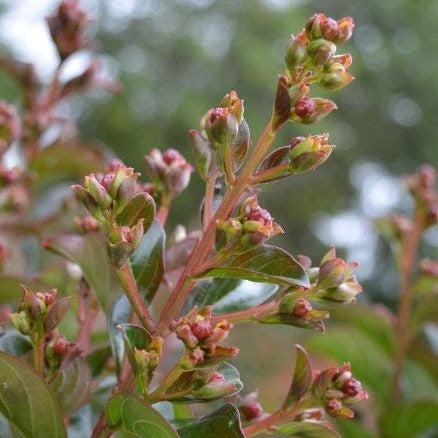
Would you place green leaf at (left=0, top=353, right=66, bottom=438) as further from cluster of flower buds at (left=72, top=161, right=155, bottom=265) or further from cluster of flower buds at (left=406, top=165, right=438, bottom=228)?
cluster of flower buds at (left=406, top=165, right=438, bottom=228)

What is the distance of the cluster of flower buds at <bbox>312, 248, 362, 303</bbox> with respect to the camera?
0.56 m

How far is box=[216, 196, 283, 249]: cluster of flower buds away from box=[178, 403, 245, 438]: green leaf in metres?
0.10

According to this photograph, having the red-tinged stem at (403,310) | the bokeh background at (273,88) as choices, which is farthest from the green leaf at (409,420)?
the bokeh background at (273,88)

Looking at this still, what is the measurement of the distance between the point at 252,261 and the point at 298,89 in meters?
0.12

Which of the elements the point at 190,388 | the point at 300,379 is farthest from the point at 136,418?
the point at 300,379

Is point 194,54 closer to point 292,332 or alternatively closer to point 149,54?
point 149,54

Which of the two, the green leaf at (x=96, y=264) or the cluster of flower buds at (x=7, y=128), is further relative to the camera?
the cluster of flower buds at (x=7, y=128)

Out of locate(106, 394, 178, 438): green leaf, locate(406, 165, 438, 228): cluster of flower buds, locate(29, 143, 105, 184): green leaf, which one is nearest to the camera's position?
locate(106, 394, 178, 438): green leaf

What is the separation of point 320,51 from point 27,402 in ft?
0.99

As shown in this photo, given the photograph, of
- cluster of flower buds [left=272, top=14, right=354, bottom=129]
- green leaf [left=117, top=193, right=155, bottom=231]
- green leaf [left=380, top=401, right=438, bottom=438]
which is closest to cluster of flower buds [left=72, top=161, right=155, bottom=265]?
green leaf [left=117, top=193, right=155, bottom=231]

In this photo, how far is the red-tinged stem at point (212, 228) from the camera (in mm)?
528

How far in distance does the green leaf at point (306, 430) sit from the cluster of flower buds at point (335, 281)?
0.09 meters

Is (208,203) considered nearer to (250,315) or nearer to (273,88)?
(250,315)

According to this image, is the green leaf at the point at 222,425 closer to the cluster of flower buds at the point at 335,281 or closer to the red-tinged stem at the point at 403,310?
the cluster of flower buds at the point at 335,281
